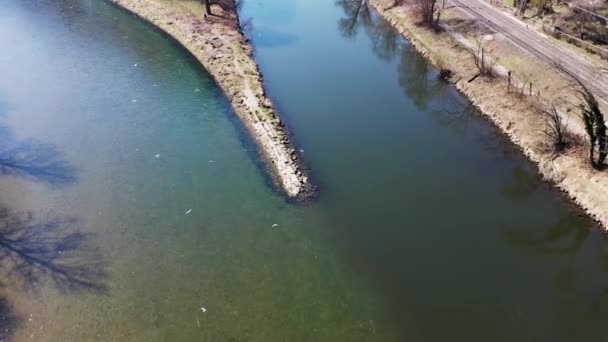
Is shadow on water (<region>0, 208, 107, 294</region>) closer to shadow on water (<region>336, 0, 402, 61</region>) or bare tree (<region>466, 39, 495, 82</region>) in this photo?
bare tree (<region>466, 39, 495, 82</region>)

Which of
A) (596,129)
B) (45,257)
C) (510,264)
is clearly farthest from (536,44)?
(45,257)

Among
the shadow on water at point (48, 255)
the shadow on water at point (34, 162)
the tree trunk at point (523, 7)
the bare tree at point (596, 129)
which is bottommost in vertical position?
the shadow on water at point (34, 162)

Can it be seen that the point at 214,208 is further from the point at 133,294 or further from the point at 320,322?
the point at 320,322

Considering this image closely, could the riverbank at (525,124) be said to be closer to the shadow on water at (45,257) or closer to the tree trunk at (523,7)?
the tree trunk at (523,7)

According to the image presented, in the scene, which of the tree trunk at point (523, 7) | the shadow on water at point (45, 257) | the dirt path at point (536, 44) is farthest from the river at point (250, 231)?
the tree trunk at point (523, 7)

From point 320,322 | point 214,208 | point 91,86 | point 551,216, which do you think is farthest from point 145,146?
point 551,216

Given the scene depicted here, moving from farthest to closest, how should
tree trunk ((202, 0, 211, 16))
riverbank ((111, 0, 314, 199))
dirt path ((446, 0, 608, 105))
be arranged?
tree trunk ((202, 0, 211, 16)), dirt path ((446, 0, 608, 105)), riverbank ((111, 0, 314, 199))

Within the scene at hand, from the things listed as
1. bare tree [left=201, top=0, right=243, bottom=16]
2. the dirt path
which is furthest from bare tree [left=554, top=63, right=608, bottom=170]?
bare tree [left=201, top=0, right=243, bottom=16]
